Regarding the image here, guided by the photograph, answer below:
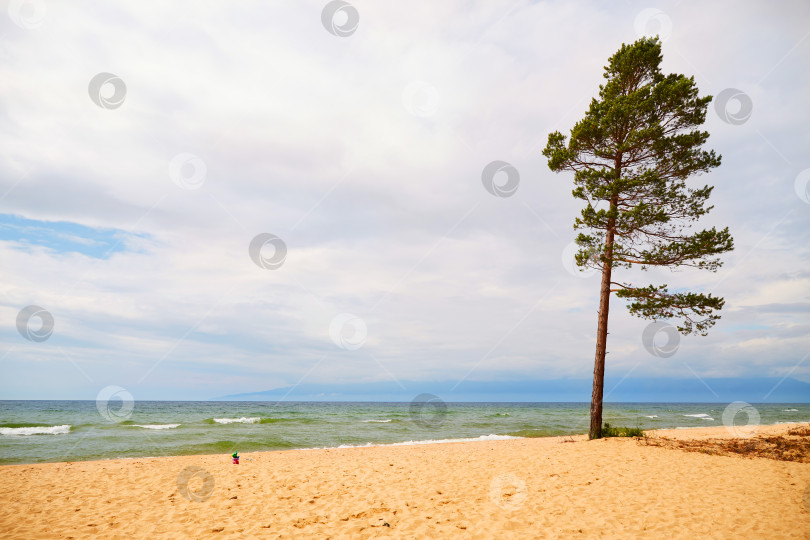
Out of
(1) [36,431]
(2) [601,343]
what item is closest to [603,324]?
(2) [601,343]

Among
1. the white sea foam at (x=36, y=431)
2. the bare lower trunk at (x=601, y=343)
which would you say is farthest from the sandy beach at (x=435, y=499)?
the white sea foam at (x=36, y=431)

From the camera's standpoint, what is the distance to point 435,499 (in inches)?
360

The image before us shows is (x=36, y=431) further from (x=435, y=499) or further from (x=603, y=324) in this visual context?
(x=603, y=324)

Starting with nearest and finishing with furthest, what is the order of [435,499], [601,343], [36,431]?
1. [435,499]
2. [601,343]
3. [36,431]

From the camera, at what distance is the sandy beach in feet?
24.5

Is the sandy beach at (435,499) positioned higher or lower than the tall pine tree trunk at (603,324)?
lower

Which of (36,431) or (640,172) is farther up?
(640,172)

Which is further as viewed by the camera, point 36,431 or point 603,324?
point 36,431

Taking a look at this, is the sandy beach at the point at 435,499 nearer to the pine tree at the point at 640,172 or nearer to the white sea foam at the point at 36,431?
the pine tree at the point at 640,172

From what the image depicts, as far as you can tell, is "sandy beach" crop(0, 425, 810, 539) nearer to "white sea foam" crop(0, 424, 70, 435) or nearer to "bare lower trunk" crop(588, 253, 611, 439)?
"bare lower trunk" crop(588, 253, 611, 439)

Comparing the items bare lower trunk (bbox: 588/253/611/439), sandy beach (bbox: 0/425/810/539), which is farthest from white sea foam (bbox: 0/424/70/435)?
bare lower trunk (bbox: 588/253/611/439)

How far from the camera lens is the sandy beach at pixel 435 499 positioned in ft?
24.5

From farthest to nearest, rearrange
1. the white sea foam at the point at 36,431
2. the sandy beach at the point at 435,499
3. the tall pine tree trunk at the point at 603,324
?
the white sea foam at the point at 36,431
the tall pine tree trunk at the point at 603,324
the sandy beach at the point at 435,499

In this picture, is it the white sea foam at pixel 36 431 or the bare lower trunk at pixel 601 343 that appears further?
the white sea foam at pixel 36 431
